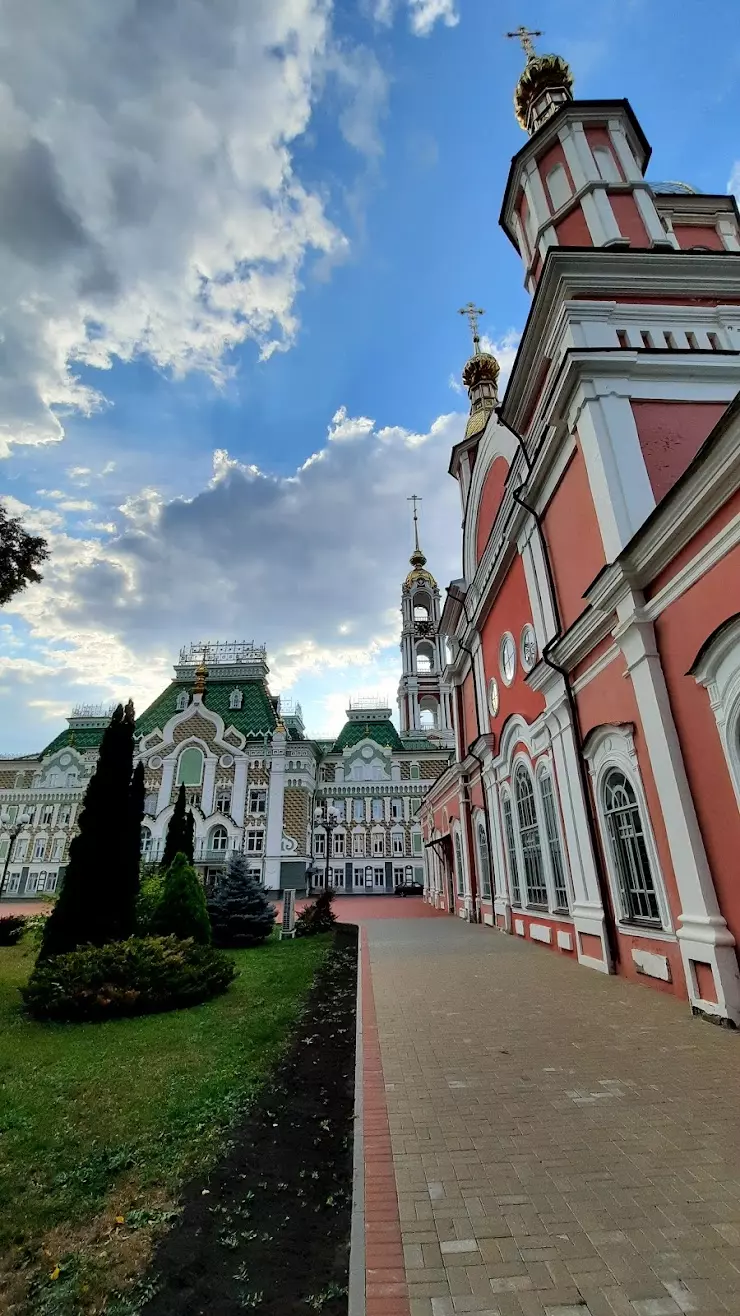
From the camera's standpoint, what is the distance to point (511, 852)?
1488 cm

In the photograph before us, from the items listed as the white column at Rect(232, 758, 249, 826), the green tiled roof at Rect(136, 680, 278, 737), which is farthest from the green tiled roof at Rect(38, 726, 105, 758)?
the white column at Rect(232, 758, 249, 826)

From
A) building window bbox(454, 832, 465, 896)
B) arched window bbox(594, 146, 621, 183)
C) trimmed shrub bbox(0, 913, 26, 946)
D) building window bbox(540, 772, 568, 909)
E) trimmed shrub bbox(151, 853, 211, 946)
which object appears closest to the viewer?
building window bbox(540, 772, 568, 909)

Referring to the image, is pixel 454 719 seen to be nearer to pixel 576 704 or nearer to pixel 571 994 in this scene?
pixel 576 704

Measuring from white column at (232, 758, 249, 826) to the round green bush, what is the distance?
3093 centimetres

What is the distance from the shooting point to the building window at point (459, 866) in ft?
69.2

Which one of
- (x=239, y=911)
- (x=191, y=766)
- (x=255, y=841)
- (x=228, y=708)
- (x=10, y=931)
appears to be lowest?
(x=10, y=931)

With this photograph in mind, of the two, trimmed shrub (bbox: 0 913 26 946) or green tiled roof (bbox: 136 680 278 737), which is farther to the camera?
green tiled roof (bbox: 136 680 278 737)

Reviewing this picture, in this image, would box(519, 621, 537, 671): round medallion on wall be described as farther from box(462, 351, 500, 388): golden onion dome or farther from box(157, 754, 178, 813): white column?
box(157, 754, 178, 813): white column

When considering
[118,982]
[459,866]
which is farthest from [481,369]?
[118,982]

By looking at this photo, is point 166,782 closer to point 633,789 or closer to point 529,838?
point 529,838

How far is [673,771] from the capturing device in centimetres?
703

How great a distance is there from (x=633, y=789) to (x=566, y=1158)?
566cm

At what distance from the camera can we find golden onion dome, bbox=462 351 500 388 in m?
22.5

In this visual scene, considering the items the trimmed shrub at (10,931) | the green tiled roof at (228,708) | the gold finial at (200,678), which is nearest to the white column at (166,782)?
the green tiled roof at (228,708)
